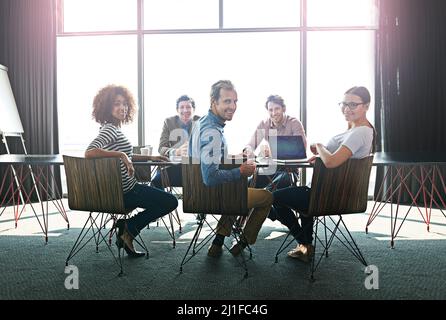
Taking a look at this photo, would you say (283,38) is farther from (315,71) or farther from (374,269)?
(374,269)

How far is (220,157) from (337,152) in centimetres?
65

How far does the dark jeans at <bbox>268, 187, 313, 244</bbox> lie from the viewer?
102 inches

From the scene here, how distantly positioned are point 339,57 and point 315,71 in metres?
0.38

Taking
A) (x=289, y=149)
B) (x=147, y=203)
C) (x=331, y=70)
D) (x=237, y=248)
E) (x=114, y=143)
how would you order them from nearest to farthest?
(x=114, y=143)
(x=147, y=203)
(x=237, y=248)
(x=289, y=149)
(x=331, y=70)

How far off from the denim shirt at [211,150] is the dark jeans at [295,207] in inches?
19.8

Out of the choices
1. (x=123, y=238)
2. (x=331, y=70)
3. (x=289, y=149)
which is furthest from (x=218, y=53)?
(x=123, y=238)

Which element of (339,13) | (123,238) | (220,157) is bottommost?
(123,238)

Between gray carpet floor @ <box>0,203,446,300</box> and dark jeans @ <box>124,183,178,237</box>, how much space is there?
258 millimetres

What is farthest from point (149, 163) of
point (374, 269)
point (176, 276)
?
point (374, 269)

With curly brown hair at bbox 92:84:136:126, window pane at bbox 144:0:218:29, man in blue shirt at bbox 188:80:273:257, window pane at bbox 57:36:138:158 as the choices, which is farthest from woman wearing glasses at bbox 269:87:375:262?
window pane at bbox 57:36:138:158

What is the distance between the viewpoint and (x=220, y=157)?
232cm

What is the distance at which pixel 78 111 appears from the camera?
5.96 metres

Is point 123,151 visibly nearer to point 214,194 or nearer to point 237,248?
point 214,194

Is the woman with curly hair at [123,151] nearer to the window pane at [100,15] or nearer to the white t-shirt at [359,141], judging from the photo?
the white t-shirt at [359,141]
